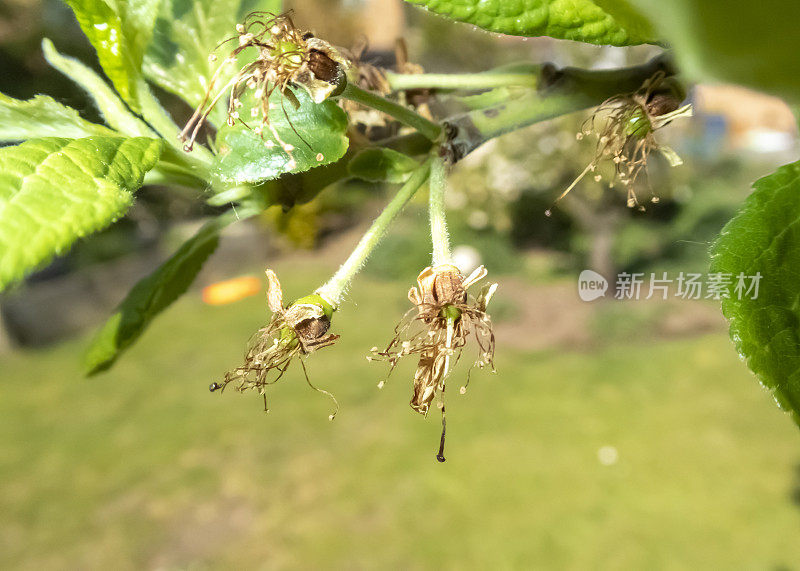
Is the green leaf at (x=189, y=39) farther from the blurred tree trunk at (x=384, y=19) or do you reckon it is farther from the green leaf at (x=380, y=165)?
the blurred tree trunk at (x=384, y=19)

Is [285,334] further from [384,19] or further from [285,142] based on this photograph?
[384,19]

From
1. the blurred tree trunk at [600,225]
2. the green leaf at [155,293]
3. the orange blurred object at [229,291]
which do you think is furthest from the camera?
the orange blurred object at [229,291]

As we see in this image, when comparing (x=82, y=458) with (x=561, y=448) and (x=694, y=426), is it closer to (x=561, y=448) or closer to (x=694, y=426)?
(x=561, y=448)

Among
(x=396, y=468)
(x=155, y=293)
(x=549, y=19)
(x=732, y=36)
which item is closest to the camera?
(x=732, y=36)

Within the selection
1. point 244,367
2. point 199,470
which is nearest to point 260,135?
point 244,367

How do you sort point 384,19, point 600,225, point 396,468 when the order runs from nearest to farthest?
1. point 396,468
2. point 600,225
3. point 384,19

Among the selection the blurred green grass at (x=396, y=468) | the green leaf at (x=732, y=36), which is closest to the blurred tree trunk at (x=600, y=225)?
the blurred green grass at (x=396, y=468)

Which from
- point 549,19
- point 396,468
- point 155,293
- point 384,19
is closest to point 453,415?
point 396,468
